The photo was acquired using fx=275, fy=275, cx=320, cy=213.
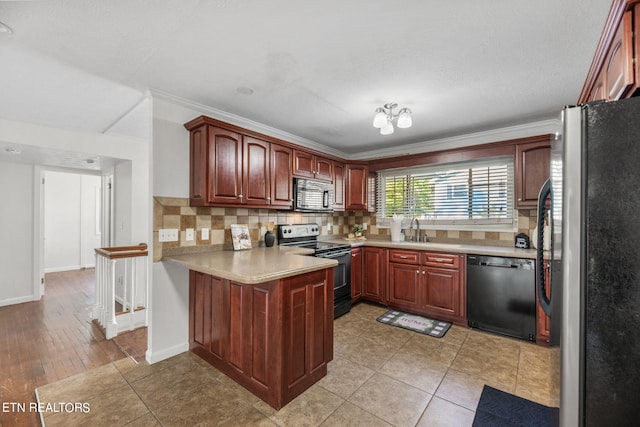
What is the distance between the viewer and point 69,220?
6.51 meters

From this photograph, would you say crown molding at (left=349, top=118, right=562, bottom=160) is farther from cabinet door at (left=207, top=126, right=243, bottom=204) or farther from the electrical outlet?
the electrical outlet

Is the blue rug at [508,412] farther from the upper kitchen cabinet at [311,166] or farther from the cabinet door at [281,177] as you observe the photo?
the upper kitchen cabinet at [311,166]

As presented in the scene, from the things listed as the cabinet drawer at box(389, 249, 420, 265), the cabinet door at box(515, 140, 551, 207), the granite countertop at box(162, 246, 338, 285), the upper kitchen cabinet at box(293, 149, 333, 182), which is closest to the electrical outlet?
the granite countertop at box(162, 246, 338, 285)

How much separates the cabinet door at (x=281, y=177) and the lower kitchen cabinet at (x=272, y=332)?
1170 millimetres

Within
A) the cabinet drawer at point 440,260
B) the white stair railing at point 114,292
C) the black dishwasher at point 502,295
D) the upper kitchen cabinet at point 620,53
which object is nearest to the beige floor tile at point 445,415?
the black dishwasher at point 502,295

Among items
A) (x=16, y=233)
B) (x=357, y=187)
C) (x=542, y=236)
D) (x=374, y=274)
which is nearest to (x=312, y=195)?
(x=357, y=187)

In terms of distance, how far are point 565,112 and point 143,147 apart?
468 cm

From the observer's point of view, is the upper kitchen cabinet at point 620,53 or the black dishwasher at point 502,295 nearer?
the upper kitchen cabinet at point 620,53

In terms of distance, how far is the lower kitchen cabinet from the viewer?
1848mm

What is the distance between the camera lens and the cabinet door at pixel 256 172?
2811 mm

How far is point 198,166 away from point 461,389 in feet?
9.37

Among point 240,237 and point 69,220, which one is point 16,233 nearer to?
point 69,220

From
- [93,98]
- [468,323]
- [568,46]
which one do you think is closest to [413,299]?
[468,323]

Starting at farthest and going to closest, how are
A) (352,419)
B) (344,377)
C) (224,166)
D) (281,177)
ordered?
(281,177), (224,166), (344,377), (352,419)
